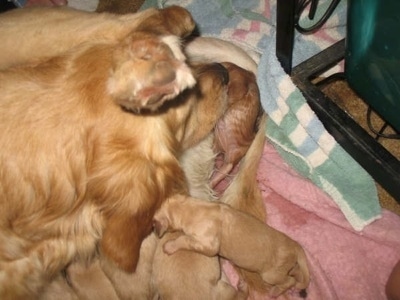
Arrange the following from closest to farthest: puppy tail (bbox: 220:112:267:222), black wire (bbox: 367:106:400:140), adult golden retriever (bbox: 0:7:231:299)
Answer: adult golden retriever (bbox: 0:7:231:299)
puppy tail (bbox: 220:112:267:222)
black wire (bbox: 367:106:400:140)

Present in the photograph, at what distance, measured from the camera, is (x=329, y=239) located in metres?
1.85

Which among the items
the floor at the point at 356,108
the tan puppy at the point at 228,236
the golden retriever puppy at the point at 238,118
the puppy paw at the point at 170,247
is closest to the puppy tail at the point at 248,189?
the golden retriever puppy at the point at 238,118

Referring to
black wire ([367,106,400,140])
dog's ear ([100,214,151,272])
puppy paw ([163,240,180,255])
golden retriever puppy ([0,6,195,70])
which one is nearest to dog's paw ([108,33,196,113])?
golden retriever puppy ([0,6,195,70])

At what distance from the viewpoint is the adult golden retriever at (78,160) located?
119 centimetres

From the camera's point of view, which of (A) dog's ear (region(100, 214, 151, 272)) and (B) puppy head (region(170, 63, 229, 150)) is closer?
(A) dog's ear (region(100, 214, 151, 272))

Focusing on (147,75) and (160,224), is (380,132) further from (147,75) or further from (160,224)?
(147,75)

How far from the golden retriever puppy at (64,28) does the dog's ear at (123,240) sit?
499 millimetres

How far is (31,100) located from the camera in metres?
1.19

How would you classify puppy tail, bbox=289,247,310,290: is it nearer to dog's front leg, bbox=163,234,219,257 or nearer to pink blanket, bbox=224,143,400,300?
pink blanket, bbox=224,143,400,300

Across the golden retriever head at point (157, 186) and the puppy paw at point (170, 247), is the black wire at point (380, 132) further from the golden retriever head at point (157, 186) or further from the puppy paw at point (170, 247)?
the puppy paw at point (170, 247)

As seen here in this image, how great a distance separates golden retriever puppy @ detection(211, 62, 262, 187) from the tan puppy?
374 millimetres

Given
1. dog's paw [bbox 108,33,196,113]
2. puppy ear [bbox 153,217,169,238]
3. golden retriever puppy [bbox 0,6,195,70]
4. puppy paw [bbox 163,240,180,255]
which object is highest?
dog's paw [bbox 108,33,196,113]

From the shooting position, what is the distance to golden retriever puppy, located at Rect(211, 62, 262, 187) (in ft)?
6.28

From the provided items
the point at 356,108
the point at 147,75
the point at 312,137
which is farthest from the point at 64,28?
the point at 356,108
